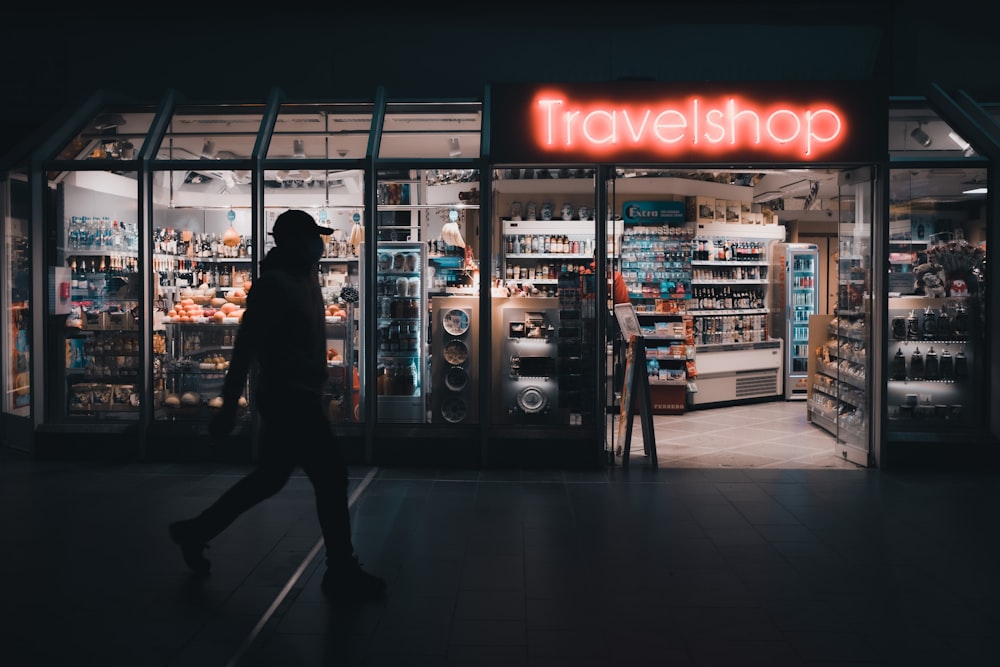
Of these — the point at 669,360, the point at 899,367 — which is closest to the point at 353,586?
the point at 899,367

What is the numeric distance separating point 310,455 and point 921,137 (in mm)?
6212

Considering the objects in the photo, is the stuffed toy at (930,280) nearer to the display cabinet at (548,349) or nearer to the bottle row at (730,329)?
the display cabinet at (548,349)

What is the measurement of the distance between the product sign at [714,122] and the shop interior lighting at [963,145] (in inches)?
28.2

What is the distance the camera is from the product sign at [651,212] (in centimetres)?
1134

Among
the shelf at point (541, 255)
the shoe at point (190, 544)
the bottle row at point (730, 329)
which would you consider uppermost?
the shelf at point (541, 255)

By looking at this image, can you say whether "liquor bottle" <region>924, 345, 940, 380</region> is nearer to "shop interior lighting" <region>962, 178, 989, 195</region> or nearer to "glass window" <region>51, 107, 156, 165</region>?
"shop interior lighting" <region>962, 178, 989, 195</region>

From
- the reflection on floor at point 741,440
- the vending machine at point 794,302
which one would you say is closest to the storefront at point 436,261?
the reflection on floor at point 741,440

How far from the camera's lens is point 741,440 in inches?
352

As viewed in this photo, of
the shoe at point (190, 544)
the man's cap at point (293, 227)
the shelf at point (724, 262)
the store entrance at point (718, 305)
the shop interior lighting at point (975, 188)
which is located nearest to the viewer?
the man's cap at point (293, 227)

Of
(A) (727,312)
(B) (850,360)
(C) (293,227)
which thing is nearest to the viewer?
(C) (293,227)

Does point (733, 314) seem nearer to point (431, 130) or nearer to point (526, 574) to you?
point (431, 130)

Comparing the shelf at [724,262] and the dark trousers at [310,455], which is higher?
the shelf at [724,262]

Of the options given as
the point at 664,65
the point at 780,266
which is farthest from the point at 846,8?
the point at 780,266

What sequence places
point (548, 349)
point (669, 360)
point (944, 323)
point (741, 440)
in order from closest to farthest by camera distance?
1. point (944, 323)
2. point (548, 349)
3. point (741, 440)
4. point (669, 360)
